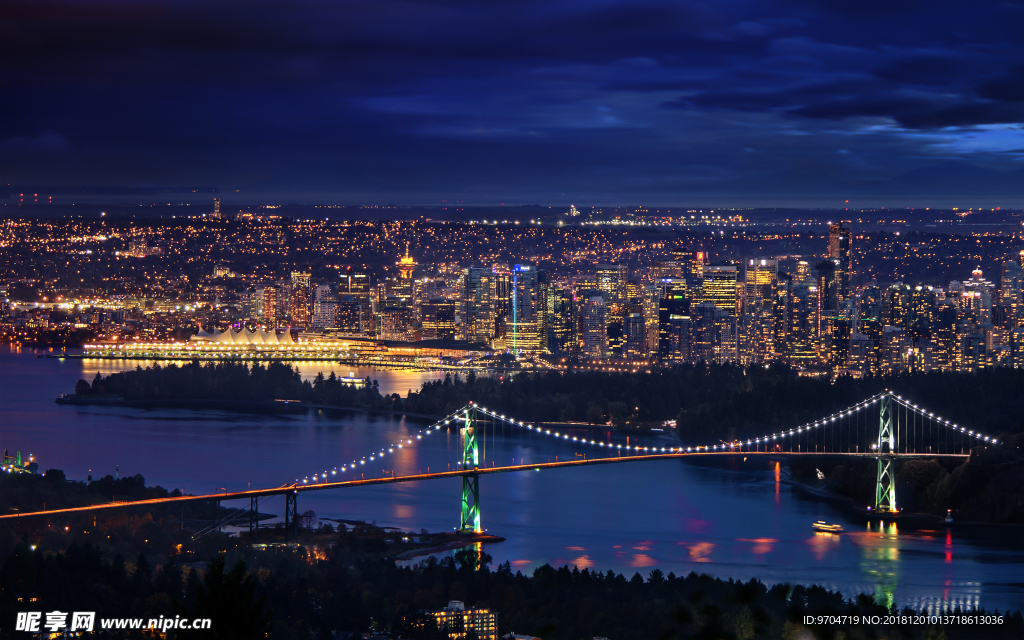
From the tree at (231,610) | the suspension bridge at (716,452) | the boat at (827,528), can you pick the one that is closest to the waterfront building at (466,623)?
the suspension bridge at (716,452)

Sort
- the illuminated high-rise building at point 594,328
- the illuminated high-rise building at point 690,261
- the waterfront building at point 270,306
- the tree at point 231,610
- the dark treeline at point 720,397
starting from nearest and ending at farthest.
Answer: the tree at point 231,610, the dark treeline at point 720,397, the illuminated high-rise building at point 594,328, the waterfront building at point 270,306, the illuminated high-rise building at point 690,261

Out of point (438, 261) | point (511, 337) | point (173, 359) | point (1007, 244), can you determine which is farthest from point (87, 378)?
point (1007, 244)

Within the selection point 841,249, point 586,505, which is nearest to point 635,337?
point 841,249

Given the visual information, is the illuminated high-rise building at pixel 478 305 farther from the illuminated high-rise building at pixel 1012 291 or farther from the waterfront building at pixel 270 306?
the illuminated high-rise building at pixel 1012 291

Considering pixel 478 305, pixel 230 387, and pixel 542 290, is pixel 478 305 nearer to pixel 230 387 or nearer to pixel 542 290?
pixel 542 290

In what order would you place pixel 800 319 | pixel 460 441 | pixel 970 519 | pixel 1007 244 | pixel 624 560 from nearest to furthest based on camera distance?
pixel 624 560
pixel 970 519
pixel 460 441
pixel 800 319
pixel 1007 244

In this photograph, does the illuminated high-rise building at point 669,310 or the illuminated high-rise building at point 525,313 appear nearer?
the illuminated high-rise building at point 669,310

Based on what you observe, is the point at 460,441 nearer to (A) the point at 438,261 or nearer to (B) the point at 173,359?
(B) the point at 173,359
